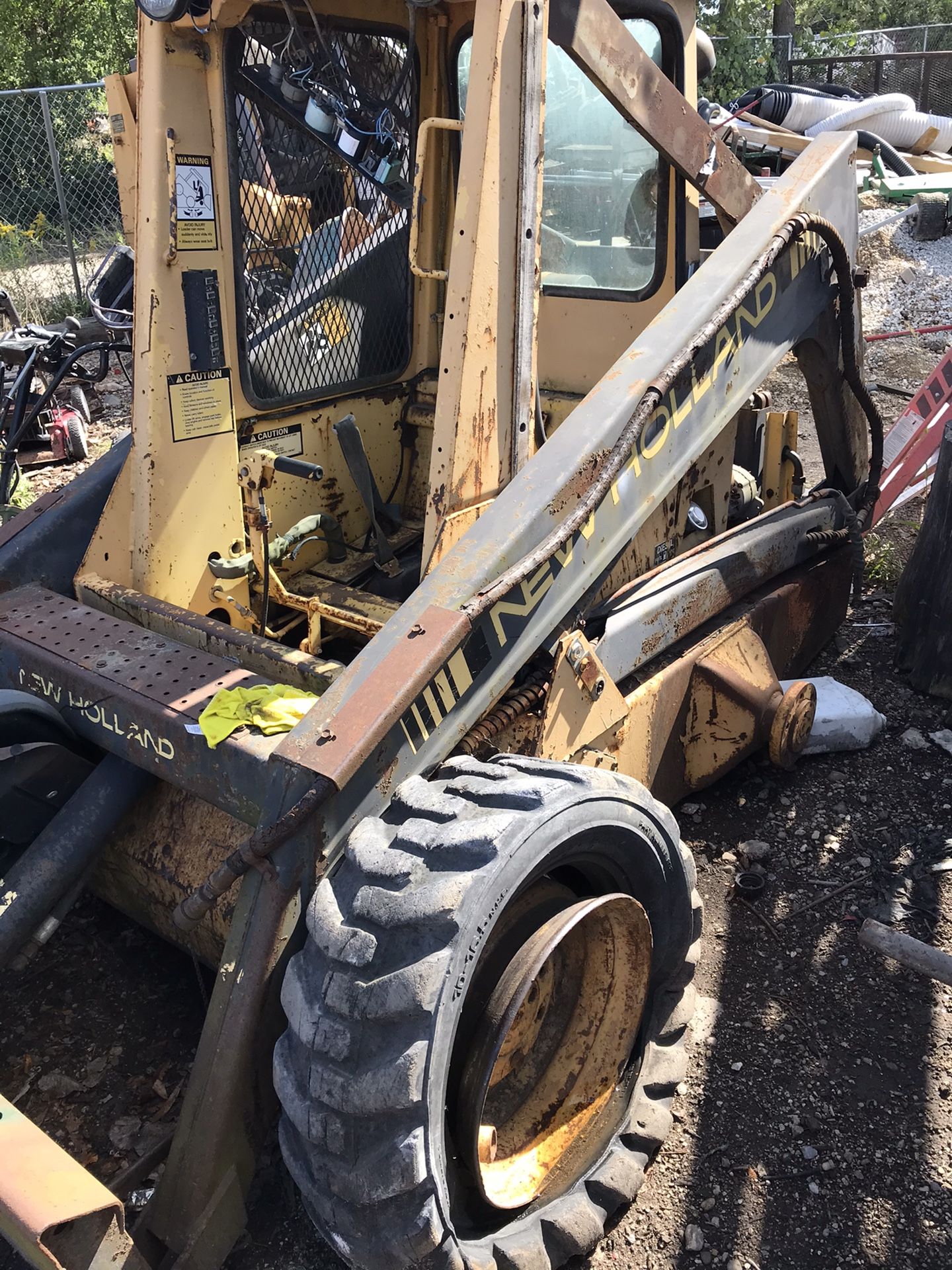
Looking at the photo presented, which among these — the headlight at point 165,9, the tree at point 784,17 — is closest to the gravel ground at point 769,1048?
the headlight at point 165,9

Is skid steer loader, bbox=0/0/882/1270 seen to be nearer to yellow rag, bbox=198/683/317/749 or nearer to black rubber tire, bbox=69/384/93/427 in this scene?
yellow rag, bbox=198/683/317/749

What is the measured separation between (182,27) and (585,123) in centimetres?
129

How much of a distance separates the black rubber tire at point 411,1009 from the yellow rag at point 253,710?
400 mm

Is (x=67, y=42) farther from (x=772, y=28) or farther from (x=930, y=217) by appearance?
(x=930, y=217)

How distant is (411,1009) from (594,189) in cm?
273

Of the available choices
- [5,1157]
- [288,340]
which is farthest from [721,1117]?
[288,340]

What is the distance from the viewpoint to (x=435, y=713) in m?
2.21

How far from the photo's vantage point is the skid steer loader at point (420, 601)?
6.40 feet

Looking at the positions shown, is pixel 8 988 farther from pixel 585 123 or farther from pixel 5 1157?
pixel 585 123

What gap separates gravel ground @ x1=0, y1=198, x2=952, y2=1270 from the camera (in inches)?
91.0

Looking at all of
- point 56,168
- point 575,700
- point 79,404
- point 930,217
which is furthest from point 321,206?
point 930,217

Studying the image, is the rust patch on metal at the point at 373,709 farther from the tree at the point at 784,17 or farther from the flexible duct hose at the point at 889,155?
the tree at the point at 784,17

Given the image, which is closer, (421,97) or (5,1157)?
(5,1157)

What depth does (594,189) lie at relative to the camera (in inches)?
137
